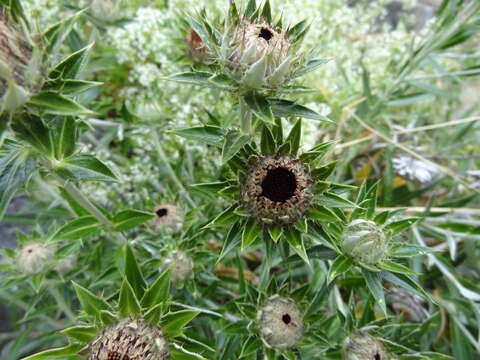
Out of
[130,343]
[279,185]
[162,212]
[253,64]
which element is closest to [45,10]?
[162,212]

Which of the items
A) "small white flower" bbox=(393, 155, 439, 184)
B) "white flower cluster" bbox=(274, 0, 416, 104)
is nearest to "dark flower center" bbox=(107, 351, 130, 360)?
"small white flower" bbox=(393, 155, 439, 184)

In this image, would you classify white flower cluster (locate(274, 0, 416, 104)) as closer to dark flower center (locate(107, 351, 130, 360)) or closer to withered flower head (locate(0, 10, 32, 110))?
withered flower head (locate(0, 10, 32, 110))

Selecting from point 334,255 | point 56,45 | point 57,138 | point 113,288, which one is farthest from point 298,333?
point 56,45

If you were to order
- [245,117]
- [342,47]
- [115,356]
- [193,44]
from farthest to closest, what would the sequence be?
1. [342,47]
2. [193,44]
3. [245,117]
4. [115,356]

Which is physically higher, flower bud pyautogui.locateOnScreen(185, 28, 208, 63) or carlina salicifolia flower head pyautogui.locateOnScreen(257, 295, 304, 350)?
flower bud pyautogui.locateOnScreen(185, 28, 208, 63)

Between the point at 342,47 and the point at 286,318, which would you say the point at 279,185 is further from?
the point at 342,47

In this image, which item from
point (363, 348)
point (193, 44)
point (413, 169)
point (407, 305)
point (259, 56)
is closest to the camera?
point (259, 56)
